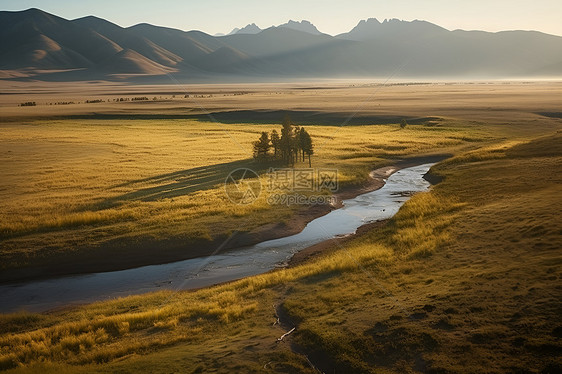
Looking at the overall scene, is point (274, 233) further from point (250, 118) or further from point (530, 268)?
point (250, 118)

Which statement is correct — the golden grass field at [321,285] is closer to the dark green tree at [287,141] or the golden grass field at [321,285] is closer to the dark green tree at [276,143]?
the dark green tree at [276,143]

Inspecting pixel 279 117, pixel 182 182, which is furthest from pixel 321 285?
pixel 279 117

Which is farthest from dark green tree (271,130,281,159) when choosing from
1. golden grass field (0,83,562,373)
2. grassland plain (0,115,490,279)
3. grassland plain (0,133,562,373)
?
grassland plain (0,133,562,373)

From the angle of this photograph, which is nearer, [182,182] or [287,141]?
[182,182]
